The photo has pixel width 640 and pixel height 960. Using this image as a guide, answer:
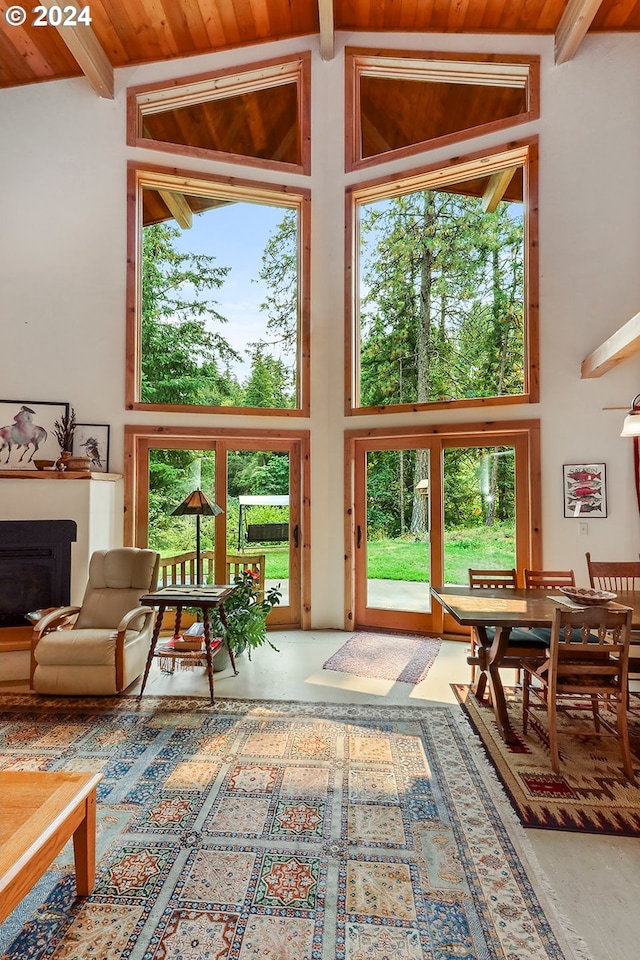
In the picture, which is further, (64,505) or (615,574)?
(64,505)

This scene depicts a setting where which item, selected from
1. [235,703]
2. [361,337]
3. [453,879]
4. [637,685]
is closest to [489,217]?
[361,337]

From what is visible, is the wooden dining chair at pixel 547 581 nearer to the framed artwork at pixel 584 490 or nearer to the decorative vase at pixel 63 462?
the framed artwork at pixel 584 490

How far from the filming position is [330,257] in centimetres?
550

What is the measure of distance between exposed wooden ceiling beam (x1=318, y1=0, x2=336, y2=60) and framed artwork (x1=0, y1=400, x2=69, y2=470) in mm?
4573

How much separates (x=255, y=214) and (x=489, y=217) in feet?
8.19

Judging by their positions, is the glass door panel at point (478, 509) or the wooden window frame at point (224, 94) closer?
the glass door panel at point (478, 509)

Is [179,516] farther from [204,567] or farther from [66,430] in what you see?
[66,430]

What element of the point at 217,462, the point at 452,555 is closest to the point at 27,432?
the point at 217,462

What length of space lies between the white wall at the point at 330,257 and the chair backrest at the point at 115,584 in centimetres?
123

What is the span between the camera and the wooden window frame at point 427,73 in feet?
15.9

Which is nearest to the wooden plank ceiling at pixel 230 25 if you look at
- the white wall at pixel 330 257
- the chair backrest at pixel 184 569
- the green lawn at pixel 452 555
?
the white wall at pixel 330 257

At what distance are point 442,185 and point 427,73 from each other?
1.23 metres

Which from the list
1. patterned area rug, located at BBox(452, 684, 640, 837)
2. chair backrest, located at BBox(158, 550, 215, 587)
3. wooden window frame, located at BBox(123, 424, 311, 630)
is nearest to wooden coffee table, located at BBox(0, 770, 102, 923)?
patterned area rug, located at BBox(452, 684, 640, 837)

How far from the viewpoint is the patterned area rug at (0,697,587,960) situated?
162cm
